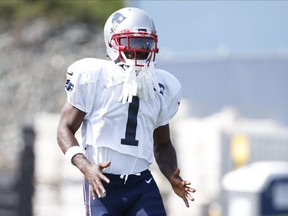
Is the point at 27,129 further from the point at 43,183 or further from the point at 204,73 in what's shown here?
the point at 204,73

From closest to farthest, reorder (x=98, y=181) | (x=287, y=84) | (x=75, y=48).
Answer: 1. (x=98, y=181)
2. (x=287, y=84)
3. (x=75, y=48)

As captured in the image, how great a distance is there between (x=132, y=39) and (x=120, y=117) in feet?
1.31

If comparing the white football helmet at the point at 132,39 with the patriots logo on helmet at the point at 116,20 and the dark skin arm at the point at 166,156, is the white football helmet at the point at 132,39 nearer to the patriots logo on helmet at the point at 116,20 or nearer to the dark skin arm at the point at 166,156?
the patriots logo on helmet at the point at 116,20

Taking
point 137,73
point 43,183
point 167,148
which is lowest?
point 43,183

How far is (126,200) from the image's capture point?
Result: 17.8ft

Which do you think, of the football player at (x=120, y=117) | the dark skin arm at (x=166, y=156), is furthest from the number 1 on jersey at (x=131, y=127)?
the dark skin arm at (x=166, y=156)

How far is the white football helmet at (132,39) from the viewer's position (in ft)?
18.0

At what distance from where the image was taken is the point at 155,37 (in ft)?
18.2

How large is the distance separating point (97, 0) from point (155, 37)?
1591cm

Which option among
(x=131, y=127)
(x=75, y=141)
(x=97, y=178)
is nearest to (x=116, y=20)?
(x=131, y=127)

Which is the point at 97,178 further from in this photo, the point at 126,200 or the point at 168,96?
the point at 168,96

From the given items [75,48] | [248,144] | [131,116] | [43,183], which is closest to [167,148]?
[131,116]

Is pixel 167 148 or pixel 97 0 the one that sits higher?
pixel 97 0

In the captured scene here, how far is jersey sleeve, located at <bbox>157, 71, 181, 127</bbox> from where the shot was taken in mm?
5637
